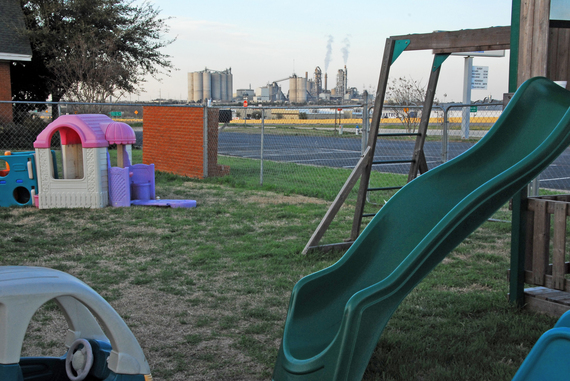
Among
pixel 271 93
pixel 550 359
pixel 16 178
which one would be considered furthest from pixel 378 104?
pixel 271 93

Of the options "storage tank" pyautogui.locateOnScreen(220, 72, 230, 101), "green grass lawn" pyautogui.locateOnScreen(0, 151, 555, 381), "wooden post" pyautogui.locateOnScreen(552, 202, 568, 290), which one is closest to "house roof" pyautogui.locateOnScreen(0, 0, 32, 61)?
"green grass lawn" pyautogui.locateOnScreen(0, 151, 555, 381)

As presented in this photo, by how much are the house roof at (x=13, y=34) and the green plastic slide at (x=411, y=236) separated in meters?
22.1

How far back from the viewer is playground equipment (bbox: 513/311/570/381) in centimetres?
159

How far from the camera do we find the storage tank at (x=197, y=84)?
106 m

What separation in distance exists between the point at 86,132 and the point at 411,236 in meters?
6.36

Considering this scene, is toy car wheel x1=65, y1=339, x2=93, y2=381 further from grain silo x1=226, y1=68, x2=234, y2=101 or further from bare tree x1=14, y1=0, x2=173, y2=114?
grain silo x1=226, y1=68, x2=234, y2=101

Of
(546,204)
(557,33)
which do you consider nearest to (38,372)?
(546,204)

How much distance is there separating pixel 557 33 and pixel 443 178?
2.32m

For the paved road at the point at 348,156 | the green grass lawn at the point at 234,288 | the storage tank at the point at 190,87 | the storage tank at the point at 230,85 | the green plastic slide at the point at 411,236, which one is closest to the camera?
the green plastic slide at the point at 411,236

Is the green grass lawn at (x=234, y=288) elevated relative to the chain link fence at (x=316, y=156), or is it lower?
lower

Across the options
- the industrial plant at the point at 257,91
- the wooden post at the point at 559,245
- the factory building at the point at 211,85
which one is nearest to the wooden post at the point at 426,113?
the wooden post at the point at 559,245

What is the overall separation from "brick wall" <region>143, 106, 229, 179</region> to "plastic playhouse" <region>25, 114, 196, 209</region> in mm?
3394

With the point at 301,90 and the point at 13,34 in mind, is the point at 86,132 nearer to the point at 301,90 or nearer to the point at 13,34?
the point at 13,34

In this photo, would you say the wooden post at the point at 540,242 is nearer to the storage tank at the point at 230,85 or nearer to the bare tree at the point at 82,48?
the bare tree at the point at 82,48
